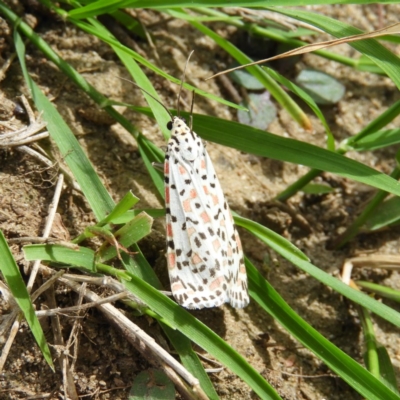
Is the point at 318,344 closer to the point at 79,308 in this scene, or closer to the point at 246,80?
the point at 79,308

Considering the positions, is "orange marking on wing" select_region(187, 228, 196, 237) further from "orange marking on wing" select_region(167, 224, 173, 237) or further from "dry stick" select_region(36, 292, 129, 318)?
"dry stick" select_region(36, 292, 129, 318)

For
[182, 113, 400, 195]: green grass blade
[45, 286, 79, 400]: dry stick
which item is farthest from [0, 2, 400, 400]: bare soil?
[182, 113, 400, 195]: green grass blade

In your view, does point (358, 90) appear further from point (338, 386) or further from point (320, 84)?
point (338, 386)

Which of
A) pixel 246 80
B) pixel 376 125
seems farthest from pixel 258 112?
pixel 376 125

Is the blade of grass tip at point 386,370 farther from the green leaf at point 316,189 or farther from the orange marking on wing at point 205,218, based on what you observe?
the orange marking on wing at point 205,218

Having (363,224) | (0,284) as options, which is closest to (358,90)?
(363,224)
